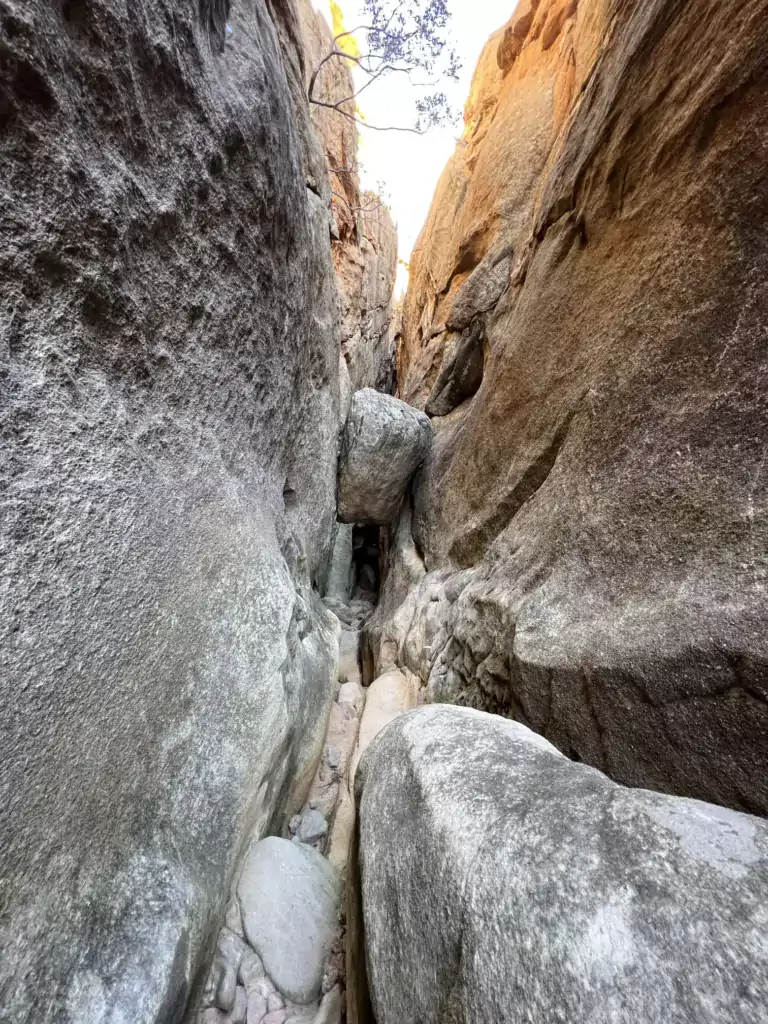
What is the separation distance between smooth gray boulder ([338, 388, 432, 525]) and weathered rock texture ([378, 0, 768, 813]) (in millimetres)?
1780

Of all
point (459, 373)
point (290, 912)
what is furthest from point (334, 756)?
point (459, 373)

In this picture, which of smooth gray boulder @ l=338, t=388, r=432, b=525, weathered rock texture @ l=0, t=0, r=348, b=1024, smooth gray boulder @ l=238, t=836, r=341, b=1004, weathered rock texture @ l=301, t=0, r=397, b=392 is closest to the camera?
weathered rock texture @ l=0, t=0, r=348, b=1024

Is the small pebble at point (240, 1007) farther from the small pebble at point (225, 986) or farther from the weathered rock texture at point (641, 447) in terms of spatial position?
the weathered rock texture at point (641, 447)

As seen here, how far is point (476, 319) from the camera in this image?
21.6 feet

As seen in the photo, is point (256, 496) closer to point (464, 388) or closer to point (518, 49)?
point (464, 388)

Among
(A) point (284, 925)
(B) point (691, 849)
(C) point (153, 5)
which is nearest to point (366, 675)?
(A) point (284, 925)

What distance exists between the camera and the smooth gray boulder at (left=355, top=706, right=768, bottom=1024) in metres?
1.04

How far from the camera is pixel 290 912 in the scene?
85.7 inches

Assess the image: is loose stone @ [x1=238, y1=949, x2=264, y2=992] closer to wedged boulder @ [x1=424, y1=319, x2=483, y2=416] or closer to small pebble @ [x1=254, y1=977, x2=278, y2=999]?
small pebble @ [x1=254, y1=977, x2=278, y2=999]

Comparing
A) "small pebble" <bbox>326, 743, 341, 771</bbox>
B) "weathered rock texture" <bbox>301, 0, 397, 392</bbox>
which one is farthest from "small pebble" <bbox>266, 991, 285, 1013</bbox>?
"weathered rock texture" <bbox>301, 0, 397, 392</bbox>

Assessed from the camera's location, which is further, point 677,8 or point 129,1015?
point 677,8

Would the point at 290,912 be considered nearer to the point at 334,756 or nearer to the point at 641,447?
the point at 334,756

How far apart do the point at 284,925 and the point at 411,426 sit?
532cm

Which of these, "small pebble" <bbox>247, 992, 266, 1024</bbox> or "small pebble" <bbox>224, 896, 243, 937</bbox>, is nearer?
"small pebble" <bbox>247, 992, 266, 1024</bbox>
